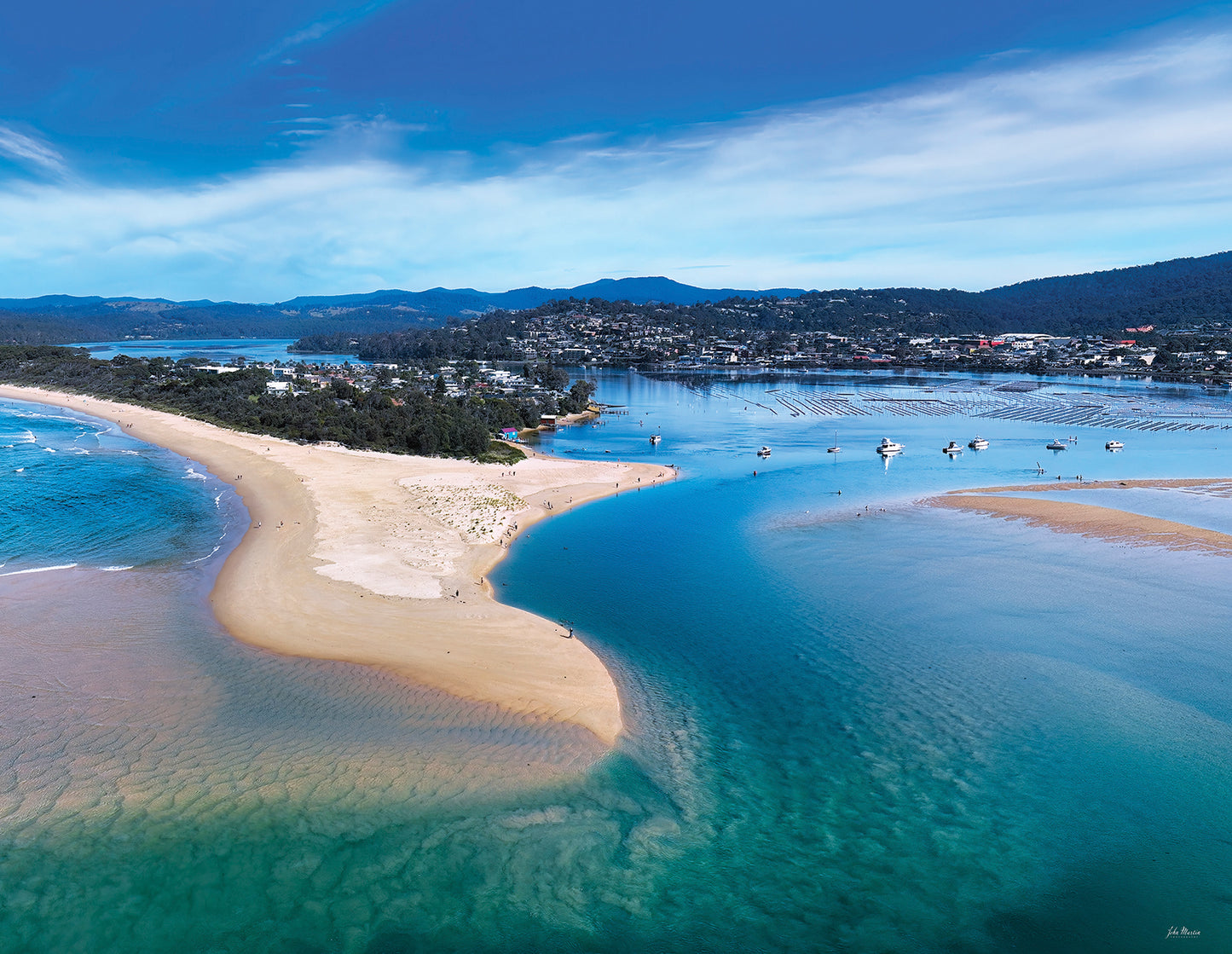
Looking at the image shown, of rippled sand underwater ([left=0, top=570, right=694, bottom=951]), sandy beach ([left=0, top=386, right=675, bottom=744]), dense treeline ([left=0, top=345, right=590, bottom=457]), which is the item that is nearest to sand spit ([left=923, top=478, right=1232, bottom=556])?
sandy beach ([left=0, top=386, right=675, bottom=744])

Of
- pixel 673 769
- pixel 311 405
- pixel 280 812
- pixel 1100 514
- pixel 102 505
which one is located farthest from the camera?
pixel 311 405

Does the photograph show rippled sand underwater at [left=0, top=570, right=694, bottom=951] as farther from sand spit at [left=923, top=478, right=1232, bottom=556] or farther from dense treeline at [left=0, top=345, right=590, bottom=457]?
dense treeline at [left=0, top=345, right=590, bottom=457]

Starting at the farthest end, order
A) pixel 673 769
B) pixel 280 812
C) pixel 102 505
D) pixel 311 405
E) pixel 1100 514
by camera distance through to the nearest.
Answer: pixel 311 405
pixel 1100 514
pixel 102 505
pixel 673 769
pixel 280 812

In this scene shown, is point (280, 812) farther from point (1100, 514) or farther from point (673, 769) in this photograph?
point (1100, 514)

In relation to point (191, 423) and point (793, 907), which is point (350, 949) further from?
point (191, 423)

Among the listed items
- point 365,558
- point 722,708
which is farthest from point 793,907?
point 365,558

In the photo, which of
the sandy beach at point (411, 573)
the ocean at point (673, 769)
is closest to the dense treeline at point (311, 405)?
the sandy beach at point (411, 573)

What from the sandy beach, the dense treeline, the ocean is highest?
the dense treeline

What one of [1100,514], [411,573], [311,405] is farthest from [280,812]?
[311,405]
